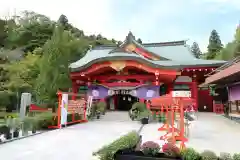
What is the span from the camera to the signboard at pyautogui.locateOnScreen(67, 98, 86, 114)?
11538mm

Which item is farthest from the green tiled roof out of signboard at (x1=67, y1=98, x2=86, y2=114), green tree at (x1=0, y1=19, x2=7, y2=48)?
green tree at (x1=0, y1=19, x2=7, y2=48)

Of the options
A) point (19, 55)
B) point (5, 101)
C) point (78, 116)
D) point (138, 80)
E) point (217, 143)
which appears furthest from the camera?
point (19, 55)

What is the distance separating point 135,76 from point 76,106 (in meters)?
6.15

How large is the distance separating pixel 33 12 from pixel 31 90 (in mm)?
33676

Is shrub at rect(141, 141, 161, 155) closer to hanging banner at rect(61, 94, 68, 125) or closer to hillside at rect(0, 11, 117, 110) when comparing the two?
hanging banner at rect(61, 94, 68, 125)

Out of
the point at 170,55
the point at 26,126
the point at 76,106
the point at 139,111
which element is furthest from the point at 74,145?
the point at 170,55

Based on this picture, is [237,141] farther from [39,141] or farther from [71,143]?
[39,141]

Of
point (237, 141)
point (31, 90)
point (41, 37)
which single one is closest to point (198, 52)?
point (41, 37)

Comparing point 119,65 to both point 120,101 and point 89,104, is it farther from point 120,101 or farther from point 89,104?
point 120,101

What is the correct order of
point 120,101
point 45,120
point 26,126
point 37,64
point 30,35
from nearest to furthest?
1. point 26,126
2. point 45,120
3. point 37,64
4. point 120,101
5. point 30,35

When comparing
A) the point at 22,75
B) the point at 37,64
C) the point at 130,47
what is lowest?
the point at 22,75

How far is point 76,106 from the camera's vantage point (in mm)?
12133

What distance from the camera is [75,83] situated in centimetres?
1889

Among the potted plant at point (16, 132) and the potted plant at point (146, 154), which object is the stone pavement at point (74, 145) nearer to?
the potted plant at point (16, 132)
